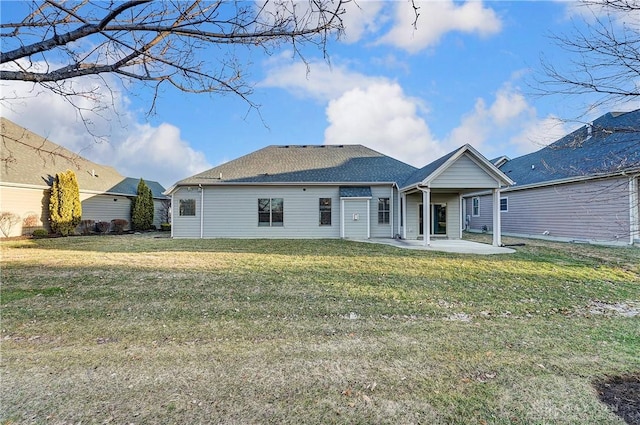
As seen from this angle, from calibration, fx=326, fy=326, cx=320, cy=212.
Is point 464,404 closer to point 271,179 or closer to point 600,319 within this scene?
point 600,319

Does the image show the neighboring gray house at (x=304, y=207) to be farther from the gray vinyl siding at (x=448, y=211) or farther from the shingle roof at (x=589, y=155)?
the shingle roof at (x=589, y=155)

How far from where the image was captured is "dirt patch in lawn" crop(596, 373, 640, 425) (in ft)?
8.64

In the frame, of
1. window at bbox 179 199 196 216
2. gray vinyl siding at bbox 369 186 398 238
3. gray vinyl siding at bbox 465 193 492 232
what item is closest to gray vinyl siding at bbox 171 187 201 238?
window at bbox 179 199 196 216

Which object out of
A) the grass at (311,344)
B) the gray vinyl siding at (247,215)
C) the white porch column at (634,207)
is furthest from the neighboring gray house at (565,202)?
the gray vinyl siding at (247,215)

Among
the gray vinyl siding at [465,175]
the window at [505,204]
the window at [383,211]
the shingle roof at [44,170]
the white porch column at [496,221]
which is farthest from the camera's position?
the window at [505,204]

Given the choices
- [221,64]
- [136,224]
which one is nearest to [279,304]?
[221,64]

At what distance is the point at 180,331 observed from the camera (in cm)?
448

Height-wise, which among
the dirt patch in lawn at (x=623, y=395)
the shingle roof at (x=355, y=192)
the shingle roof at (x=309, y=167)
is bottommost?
the dirt patch in lawn at (x=623, y=395)

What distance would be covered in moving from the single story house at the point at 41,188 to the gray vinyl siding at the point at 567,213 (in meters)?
21.3

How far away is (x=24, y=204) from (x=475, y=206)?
28.2 m

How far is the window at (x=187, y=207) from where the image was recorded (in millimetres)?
17234

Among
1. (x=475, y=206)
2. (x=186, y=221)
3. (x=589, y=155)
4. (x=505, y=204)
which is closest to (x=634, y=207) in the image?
(x=589, y=155)

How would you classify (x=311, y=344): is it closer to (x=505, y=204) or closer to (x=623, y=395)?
(x=623, y=395)

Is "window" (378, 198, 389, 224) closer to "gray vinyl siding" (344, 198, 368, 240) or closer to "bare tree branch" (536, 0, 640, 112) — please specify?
"gray vinyl siding" (344, 198, 368, 240)
